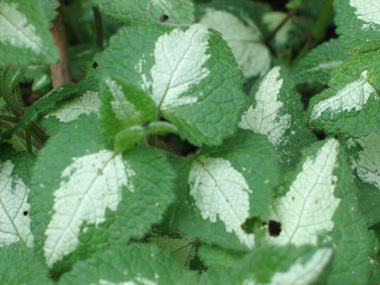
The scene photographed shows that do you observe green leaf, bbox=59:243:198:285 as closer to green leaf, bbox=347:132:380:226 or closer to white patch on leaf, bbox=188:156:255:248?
white patch on leaf, bbox=188:156:255:248

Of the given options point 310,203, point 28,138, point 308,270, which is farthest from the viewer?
point 28,138

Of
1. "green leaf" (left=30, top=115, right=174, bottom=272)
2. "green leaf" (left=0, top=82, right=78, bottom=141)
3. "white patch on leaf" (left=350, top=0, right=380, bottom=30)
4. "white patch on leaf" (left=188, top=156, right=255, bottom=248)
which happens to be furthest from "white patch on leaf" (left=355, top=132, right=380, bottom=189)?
"green leaf" (left=0, top=82, right=78, bottom=141)

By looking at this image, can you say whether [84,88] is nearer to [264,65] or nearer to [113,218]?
[113,218]

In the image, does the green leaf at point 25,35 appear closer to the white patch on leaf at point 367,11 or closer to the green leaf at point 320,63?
the white patch on leaf at point 367,11

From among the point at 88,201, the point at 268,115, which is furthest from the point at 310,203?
the point at 88,201

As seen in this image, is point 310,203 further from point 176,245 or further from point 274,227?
point 176,245
